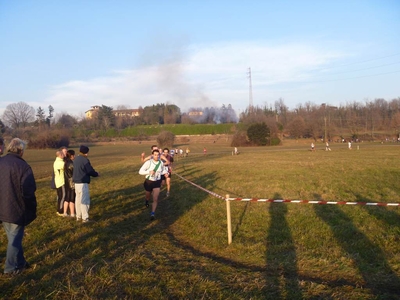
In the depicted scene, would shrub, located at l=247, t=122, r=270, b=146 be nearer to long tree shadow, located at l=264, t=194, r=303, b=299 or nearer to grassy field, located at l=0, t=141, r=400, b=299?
grassy field, located at l=0, t=141, r=400, b=299

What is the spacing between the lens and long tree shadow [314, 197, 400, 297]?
521 cm

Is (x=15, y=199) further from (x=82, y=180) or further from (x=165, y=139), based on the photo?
(x=165, y=139)

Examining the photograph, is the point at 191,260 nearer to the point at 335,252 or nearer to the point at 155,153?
the point at 335,252

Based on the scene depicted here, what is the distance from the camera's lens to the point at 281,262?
6289mm

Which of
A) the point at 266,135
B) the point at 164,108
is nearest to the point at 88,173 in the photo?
the point at 266,135

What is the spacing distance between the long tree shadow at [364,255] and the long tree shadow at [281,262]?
97cm

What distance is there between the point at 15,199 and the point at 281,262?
4.31 metres

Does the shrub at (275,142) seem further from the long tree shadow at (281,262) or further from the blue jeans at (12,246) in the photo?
the blue jeans at (12,246)

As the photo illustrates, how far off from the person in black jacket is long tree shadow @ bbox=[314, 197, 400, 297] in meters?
4.99

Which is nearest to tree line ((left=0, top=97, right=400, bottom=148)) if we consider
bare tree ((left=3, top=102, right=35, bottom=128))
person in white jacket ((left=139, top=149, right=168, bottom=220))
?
bare tree ((left=3, top=102, right=35, bottom=128))

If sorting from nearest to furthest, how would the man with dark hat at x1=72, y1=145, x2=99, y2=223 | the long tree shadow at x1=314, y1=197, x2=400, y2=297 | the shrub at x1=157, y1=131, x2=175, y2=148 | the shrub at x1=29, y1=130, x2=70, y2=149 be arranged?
1. the long tree shadow at x1=314, y1=197, x2=400, y2=297
2. the man with dark hat at x1=72, y1=145, x2=99, y2=223
3. the shrub at x1=157, y1=131, x2=175, y2=148
4. the shrub at x1=29, y1=130, x2=70, y2=149

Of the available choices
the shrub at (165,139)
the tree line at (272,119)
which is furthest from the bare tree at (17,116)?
the shrub at (165,139)

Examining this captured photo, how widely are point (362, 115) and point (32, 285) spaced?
4737 inches

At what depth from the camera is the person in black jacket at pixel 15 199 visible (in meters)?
5.44
